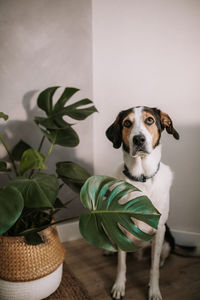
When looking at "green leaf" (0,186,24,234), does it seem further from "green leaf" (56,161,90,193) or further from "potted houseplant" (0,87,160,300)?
"green leaf" (56,161,90,193)

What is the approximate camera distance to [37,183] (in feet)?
3.68

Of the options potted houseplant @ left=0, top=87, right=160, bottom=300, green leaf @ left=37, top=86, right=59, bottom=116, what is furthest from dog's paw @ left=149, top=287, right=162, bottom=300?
green leaf @ left=37, top=86, right=59, bottom=116

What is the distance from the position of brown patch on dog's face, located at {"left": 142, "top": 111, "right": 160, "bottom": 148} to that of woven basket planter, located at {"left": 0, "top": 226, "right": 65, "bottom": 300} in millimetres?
814

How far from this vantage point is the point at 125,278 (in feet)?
5.52

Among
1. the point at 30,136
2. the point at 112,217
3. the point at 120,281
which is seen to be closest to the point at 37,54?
the point at 30,136

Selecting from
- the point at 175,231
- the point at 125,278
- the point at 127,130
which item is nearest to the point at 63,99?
the point at 127,130

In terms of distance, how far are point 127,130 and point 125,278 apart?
0.95m

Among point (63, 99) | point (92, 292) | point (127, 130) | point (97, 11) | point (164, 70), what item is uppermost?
point (97, 11)

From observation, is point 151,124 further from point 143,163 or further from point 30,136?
point 30,136

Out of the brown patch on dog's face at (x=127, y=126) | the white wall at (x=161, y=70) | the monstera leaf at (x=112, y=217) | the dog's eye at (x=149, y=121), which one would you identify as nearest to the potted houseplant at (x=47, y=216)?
the monstera leaf at (x=112, y=217)

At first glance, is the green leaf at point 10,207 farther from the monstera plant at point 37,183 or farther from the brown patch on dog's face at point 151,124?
the brown patch on dog's face at point 151,124

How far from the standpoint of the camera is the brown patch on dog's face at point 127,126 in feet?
4.83

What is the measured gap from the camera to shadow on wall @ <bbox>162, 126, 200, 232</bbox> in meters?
2.03

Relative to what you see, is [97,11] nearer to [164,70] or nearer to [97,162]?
[164,70]
